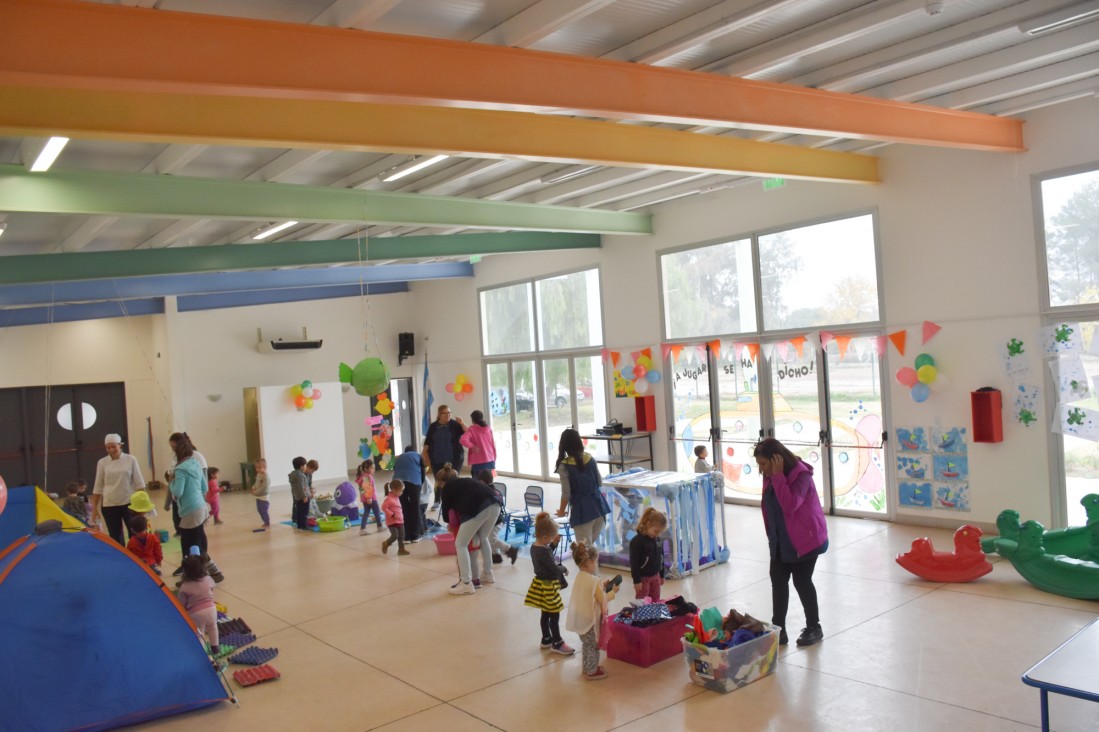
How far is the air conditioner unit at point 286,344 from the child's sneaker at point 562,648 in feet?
40.4

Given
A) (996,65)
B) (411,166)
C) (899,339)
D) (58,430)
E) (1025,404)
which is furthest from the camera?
(58,430)

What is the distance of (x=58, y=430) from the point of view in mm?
16953

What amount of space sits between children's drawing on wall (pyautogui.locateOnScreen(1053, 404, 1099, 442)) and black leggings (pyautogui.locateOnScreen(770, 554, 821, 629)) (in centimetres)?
390

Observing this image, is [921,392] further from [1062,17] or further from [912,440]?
[1062,17]

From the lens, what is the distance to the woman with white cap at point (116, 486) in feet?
28.7

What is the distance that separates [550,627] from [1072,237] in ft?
20.6

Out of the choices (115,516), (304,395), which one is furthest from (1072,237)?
(304,395)

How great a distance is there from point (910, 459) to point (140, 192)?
8.34 meters

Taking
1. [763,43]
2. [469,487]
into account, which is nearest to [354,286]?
[469,487]

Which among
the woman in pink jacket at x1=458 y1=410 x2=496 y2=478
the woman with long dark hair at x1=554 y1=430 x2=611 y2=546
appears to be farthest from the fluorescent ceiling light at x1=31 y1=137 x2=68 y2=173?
the woman in pink jacket at x1=458 y1=410 x2=496 y2=478

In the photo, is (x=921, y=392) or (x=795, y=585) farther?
(x=921, y=392)

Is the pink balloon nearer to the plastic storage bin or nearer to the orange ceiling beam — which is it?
the orange ceiling beam

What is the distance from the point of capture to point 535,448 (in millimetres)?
15180

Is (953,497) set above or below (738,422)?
below
